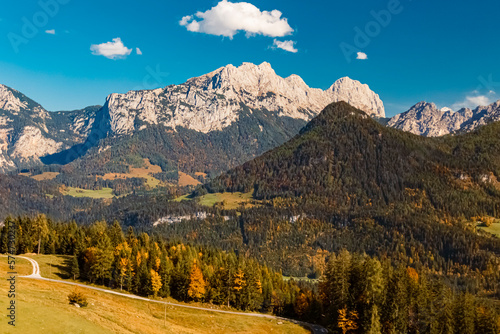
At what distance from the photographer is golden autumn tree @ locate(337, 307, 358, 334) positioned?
100m

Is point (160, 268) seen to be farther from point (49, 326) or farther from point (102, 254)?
point (49, 326)

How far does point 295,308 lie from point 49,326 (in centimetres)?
9300

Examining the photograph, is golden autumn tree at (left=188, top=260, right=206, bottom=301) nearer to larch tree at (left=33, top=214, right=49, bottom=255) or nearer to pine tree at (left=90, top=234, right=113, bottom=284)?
pine tree at (left=90, top=234, right=113, bottom=284)

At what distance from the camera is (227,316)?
353ft

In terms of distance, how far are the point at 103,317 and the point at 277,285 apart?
86.6m

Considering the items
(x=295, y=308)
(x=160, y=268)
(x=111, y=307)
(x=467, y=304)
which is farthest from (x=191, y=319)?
(x=467, y=304)

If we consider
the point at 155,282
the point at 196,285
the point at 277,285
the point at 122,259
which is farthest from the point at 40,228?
the point at 277,285

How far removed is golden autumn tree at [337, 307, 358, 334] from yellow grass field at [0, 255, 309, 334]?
11.6 meters

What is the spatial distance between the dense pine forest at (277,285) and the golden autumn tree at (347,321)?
0.24m

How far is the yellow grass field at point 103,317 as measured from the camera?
53.4m

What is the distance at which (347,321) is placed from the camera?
100938 millimetres

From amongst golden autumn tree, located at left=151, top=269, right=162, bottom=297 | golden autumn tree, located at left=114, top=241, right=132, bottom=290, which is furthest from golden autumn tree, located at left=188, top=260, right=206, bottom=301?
golden autumn tree, located at left=114, top=241, right=132, bottom=290

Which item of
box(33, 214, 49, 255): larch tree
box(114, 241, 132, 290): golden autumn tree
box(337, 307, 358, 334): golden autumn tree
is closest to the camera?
box(337, 307, 358, 334): golden autumn tree

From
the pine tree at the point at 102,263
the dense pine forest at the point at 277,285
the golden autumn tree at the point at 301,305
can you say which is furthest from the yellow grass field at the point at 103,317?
the golden autumn tree at the point at 301,305
